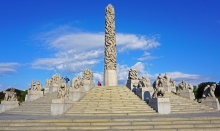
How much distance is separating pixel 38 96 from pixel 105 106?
11.0m

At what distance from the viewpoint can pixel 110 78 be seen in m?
28.3

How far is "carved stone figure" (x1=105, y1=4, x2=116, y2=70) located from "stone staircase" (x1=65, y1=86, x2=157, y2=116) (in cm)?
995

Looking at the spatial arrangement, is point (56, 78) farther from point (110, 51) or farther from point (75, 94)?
point (75, 94)

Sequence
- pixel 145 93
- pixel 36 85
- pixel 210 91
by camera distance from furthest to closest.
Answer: pixel 36 85
pixel 210 91
pixel 145 93

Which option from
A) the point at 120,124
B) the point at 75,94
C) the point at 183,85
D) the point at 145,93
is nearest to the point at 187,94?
the point at 183,85

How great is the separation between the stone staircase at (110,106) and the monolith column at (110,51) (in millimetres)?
9020

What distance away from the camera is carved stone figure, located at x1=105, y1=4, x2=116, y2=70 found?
2888 centimetres

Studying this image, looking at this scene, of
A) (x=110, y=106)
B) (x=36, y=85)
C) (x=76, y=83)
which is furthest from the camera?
(x=36, y=85)

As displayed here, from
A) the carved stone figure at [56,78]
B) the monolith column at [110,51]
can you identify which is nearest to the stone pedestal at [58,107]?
the carved stone figure at [56,78]

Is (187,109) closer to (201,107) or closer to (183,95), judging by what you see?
(201,107)

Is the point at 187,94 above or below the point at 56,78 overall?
below

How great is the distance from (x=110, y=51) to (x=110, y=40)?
1725 millimetres

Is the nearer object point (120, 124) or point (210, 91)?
point (120, 124)

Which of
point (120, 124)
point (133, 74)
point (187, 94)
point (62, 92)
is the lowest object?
point (120, 124)
